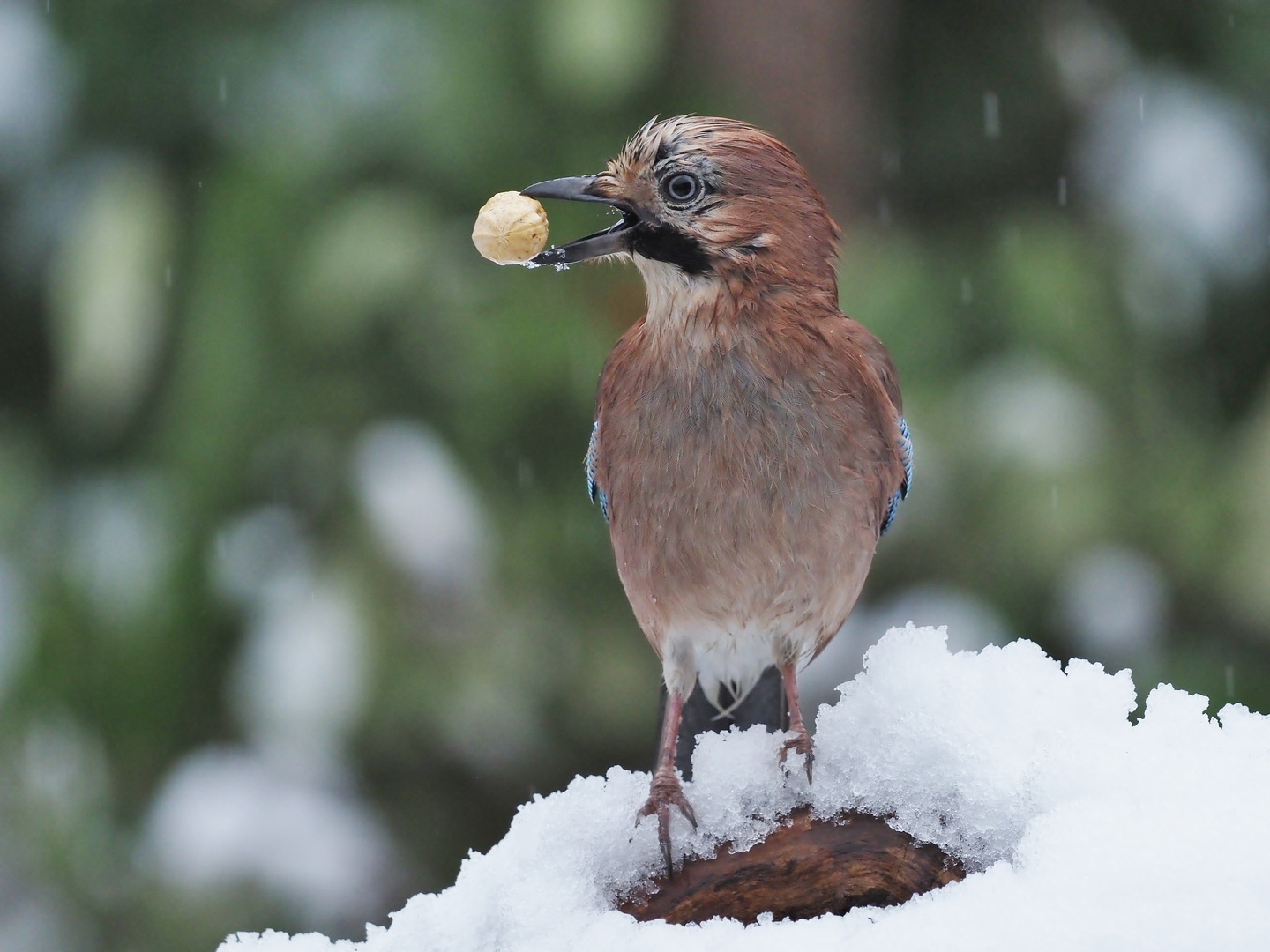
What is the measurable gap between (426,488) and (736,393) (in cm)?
183

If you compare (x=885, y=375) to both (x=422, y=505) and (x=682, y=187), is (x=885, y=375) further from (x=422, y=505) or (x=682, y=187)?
(x=422, y=505)

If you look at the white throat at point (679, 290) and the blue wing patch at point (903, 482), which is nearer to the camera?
the white throat at point (679, 290)

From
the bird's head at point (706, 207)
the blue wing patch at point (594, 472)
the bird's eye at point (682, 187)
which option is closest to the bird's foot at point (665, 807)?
the blue wing patch at point (594, 472)

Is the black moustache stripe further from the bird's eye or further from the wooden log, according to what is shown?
the wooden log

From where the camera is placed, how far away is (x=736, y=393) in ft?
7.03

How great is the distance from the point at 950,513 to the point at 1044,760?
2232mm

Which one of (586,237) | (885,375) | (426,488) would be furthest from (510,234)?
(426,488)

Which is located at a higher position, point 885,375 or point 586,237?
point 586,237

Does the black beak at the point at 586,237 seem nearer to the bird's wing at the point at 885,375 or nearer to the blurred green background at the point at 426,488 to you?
the bird's wing at the point at 885,375

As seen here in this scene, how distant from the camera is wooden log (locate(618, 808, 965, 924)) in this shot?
1.77 metres

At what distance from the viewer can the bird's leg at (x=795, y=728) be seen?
1.92 meters

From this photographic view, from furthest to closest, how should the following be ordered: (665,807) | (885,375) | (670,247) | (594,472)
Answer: (594,472), (885,375), (670,247), (665,807)

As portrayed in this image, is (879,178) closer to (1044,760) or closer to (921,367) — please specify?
(921,367)

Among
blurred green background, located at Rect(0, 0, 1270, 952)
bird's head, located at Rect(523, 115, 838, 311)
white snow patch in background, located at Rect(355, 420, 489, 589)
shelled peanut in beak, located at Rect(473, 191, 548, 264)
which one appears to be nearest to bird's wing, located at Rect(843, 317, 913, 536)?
bird's head, located at Rect(523, 115, 838, 311)
